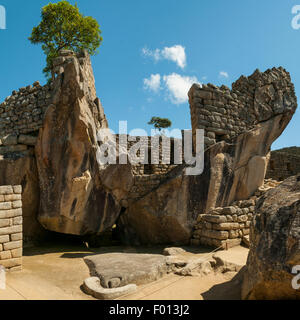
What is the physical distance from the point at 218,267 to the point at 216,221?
1.73 m

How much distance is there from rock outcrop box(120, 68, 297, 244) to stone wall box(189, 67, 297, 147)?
0.03m

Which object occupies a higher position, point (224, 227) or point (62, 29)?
point (62, 29)

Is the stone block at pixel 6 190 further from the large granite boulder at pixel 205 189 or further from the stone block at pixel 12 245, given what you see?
the large granite boulder at pixel 205 189

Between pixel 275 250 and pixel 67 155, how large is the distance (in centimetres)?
604

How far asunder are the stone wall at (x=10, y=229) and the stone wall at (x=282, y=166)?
15622 millimetres

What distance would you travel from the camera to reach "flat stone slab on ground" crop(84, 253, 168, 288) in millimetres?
4457

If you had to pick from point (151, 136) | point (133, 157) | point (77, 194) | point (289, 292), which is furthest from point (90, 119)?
point (289, 292)

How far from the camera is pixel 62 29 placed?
15.9m

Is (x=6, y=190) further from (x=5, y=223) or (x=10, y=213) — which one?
(x=5, y=223)

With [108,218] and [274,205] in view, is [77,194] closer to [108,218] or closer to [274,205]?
[108,218]

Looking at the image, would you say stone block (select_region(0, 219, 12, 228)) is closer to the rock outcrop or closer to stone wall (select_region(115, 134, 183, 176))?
the rock outcrop

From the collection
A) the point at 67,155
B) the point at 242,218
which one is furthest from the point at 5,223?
the point at 242,218

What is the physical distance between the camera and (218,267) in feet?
17.0

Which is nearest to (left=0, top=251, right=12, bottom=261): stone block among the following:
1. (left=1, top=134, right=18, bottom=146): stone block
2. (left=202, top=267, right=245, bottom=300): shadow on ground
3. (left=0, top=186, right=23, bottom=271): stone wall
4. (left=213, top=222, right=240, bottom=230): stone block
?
(left=0, top=186, right=23, bottom=271): stone wall
